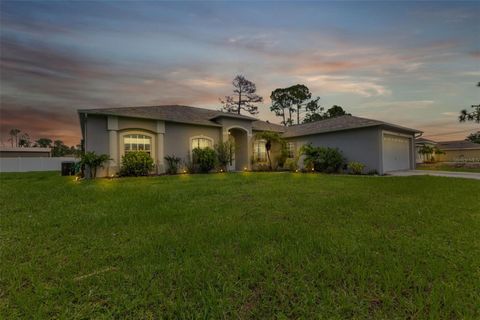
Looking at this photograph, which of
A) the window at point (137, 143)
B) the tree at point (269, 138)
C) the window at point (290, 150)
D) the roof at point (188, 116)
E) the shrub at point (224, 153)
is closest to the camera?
the roof at point (188, 116)

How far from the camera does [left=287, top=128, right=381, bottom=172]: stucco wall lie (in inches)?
530

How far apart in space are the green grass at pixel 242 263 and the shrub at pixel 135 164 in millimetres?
6806

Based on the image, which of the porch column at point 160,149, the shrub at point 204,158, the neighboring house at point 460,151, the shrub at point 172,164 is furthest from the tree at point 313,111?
the porch column at point 160,149

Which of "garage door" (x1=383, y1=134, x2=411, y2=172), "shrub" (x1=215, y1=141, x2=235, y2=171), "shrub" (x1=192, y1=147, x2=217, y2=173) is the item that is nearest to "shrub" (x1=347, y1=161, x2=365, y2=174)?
"garage door" (x1=383, y1=134, x2=411, y2=172)

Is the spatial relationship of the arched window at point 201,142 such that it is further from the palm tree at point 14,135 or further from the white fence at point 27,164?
the palm tree at point 14,135

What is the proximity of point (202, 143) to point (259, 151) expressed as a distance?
5.44 metres

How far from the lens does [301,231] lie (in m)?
3.57

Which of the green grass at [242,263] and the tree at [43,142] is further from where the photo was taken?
the tree at [43,142]

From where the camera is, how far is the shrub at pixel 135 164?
38.5ft

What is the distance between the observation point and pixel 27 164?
24.0 metres

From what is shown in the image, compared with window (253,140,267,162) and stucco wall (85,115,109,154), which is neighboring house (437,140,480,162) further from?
stucco wall (85,115,109,154)

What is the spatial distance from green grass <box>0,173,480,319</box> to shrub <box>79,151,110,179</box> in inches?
252

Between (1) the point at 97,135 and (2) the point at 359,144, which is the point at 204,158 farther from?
(2) the point at 359,144

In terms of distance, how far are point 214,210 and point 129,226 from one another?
5.78ft
